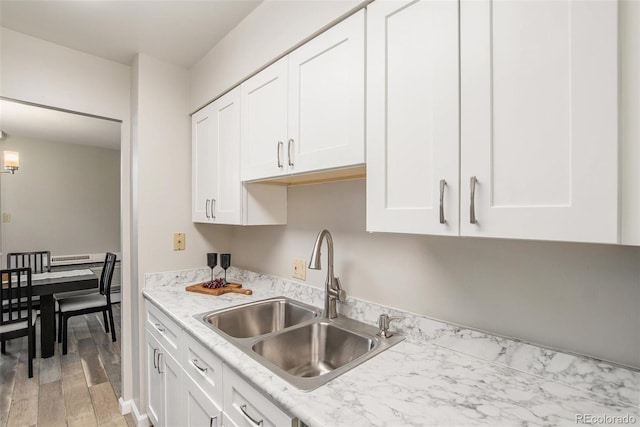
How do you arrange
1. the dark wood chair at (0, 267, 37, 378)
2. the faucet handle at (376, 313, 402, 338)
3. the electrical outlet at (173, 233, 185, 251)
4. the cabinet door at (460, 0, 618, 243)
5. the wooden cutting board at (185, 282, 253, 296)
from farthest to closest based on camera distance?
the dark wood chair at (0, 267, 37, 378)
the electrical outlet at (173, 233, 185, 251)
the wooden cutting board at (185, 282, 253, 296)
the faucet handle at (376, 313, 402, 338)
the cabinet door at (460, 0, 618, 243)

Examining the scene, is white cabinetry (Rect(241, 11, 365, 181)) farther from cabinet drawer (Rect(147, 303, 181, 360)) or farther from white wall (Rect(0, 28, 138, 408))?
white wall (Rect(0, 28, 138, 408))

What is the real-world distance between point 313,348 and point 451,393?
0.65 m

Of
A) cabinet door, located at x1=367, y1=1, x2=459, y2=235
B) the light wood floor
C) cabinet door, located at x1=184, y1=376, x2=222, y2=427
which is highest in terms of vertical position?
cabinet door, located at x1=367, y1=1, x2=459, y2=235

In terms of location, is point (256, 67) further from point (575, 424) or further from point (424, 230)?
point (575, 424)

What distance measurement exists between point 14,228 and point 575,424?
6.06m

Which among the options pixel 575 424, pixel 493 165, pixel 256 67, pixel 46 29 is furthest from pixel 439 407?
pixel 46 29

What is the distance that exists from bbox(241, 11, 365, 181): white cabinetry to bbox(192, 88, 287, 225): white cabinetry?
0.15 metres

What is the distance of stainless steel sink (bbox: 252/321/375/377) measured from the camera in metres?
1.24

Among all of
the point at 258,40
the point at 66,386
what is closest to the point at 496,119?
the point at 258,40

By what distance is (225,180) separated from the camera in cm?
183

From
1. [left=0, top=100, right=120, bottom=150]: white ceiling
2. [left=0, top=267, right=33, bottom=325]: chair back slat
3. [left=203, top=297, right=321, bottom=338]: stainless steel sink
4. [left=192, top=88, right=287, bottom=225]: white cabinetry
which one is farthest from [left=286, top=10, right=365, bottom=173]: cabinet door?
[left=0, top=267, right=33, bottom=325]: chair back slat

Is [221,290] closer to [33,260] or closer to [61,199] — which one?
[33,260]

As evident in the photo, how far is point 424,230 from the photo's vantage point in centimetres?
89
